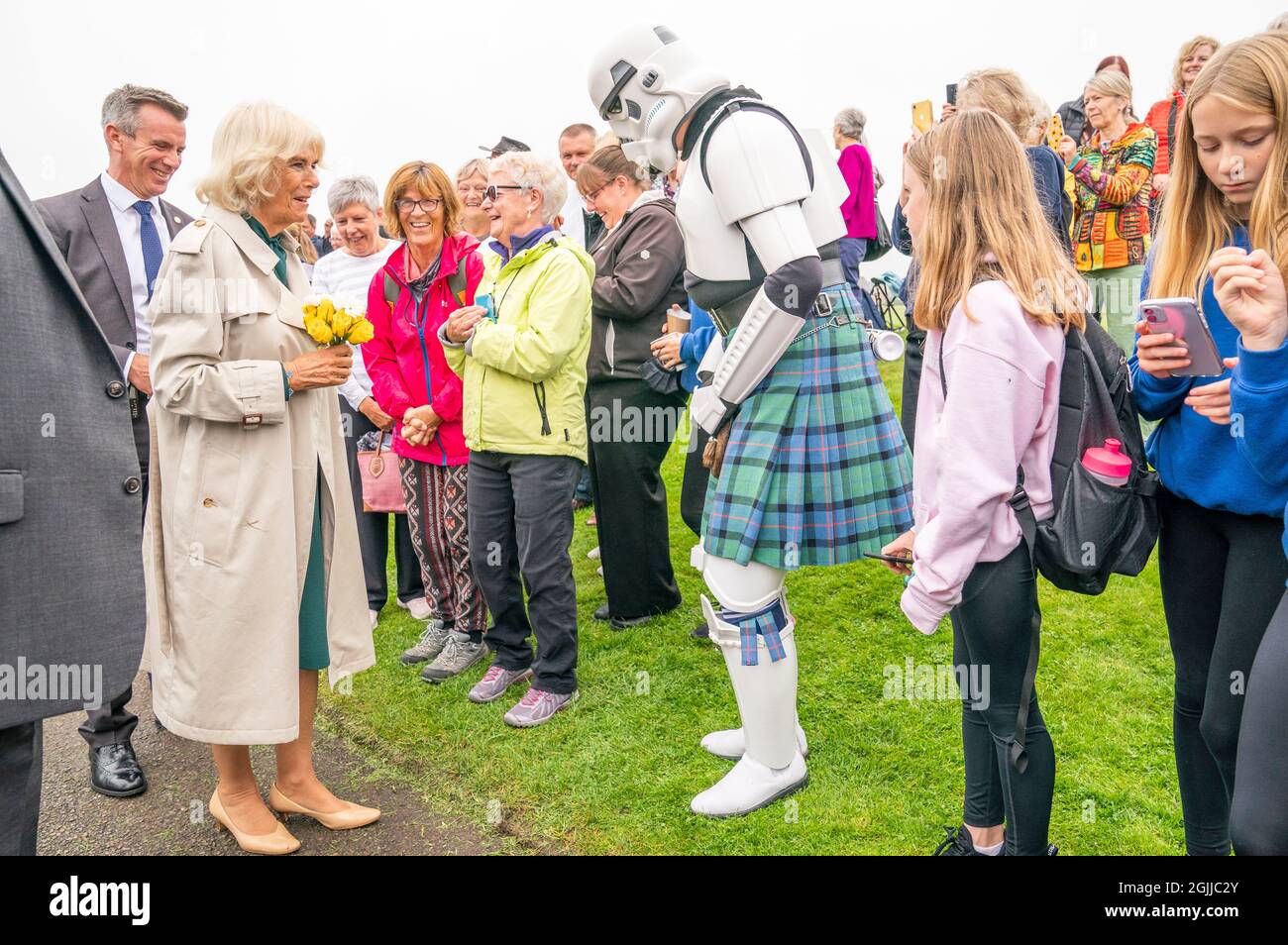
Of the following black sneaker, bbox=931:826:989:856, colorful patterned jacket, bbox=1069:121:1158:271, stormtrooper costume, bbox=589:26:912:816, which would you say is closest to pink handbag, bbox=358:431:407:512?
stormtrooper costume, bbox=589:26:912:816

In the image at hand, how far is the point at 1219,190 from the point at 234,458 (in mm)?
2585

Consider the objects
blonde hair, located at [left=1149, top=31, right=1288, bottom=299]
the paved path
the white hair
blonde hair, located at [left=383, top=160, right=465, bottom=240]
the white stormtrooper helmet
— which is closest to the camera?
blonde hair, located at [left=1149, top=31, right=1288, bottom=299]

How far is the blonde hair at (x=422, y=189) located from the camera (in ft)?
13.6

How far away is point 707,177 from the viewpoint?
283cm

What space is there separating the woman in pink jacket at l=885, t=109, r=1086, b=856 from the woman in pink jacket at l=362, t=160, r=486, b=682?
2.39 metres

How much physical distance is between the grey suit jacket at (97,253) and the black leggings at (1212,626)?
344 centimetres

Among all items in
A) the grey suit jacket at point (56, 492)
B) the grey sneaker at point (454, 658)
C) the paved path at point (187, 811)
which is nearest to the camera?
the grey suit jacket at point (56, 492)

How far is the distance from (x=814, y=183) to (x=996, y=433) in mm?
1162

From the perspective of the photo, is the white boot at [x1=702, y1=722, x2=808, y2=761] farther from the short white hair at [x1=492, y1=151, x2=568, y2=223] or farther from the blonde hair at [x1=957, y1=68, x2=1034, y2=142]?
the blonde hair at [x1=957, y1=68, x2=1034, y2=142]

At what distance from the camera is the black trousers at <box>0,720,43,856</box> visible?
1848 mm

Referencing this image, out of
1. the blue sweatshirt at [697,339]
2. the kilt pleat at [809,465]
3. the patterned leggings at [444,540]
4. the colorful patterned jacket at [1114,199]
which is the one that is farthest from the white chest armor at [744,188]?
the colorful patterned jacket at [1114,199]

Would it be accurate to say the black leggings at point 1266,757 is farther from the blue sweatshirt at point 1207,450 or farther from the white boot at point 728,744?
the white boot at point 728,744

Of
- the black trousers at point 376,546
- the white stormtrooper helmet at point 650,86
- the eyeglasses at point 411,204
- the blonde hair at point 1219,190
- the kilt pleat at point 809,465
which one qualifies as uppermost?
the white stormtrooper helmet at point 650,86

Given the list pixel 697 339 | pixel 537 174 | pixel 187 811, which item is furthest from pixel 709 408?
pixel 187 811
